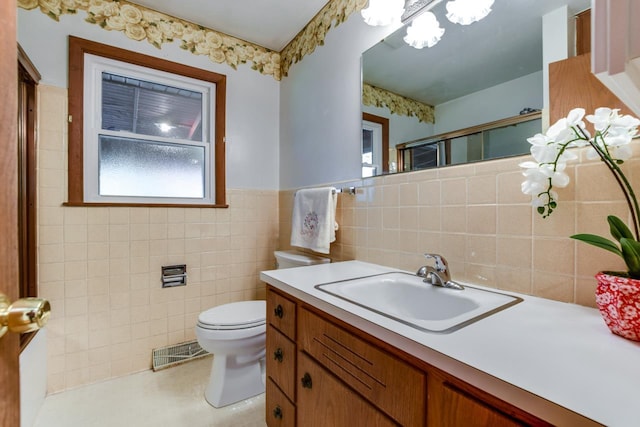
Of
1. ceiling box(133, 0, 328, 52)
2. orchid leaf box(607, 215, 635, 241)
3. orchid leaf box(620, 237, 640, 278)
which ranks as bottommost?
orchid leaf box(620, 237, 640, 278)

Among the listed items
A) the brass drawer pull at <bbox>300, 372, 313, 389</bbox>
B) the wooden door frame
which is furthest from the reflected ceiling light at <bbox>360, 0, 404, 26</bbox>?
the wooden door frame

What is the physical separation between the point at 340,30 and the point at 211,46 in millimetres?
1000

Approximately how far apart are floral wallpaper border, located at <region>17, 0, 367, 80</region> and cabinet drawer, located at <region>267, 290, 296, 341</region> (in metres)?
1.57

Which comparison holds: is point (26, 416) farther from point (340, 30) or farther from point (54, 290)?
point (340, 30)

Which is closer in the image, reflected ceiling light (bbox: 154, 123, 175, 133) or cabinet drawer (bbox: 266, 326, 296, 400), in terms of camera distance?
cabinet drawer (bbox: 266, 326, 296, 400)

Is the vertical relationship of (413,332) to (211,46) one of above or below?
below

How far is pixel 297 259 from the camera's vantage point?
1.76 meters

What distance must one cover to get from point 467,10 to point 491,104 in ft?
1.30

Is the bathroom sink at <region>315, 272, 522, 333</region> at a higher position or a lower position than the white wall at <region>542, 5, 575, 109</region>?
lower

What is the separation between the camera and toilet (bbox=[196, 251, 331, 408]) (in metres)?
1.44

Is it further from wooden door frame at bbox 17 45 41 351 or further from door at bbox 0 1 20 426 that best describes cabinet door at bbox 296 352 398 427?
wooden door frame at bbox 17 45 41 351

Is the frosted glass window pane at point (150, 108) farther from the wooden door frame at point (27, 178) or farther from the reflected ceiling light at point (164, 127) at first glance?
the wooden door frame at point (27, 178)

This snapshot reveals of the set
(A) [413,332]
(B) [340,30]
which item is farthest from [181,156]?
(A) [413,332]

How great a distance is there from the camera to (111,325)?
1728 millimetres
